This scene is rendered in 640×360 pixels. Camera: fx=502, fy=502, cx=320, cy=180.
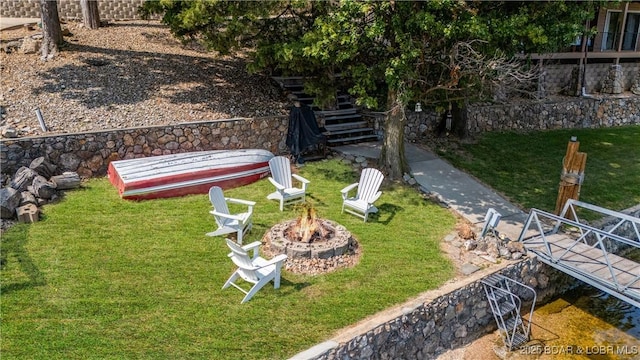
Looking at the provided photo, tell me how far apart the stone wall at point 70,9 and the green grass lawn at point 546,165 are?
458 inches

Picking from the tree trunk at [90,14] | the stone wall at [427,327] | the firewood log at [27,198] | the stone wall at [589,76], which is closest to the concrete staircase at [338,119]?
the tree trunk at [90,14]

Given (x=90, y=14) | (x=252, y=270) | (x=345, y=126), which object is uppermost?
(x=90, y=14)

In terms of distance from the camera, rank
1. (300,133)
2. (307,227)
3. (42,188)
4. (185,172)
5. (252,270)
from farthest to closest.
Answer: (300,133) → (185,172) → (42,188) → (307,227) → (252,270)

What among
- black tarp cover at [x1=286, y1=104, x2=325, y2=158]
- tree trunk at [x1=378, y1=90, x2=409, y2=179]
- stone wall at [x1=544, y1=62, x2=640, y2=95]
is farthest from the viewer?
stone wall at [x1=544, y1=62, x2=640, y2=95]

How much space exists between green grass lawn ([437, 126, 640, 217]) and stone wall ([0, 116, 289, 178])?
5018mm

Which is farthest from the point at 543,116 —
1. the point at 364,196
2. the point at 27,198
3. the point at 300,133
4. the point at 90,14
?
the point at 27,198

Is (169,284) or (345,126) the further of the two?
(345,126)

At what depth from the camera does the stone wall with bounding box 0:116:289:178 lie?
10320mm

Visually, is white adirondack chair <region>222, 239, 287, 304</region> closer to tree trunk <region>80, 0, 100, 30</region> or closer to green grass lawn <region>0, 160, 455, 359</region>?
green grass lawn <region>0, 160, 455, 359</region>

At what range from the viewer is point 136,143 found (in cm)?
1135

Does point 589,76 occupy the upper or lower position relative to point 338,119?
upper

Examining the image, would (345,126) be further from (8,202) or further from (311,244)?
(8,202)

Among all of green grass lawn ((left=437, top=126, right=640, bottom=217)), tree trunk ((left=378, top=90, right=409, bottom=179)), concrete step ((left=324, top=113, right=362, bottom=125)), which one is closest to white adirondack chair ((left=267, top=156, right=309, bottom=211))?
tree trunk ((left=378, top=90, right=409, bottom=179))

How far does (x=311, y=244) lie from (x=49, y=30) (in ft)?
32.8
